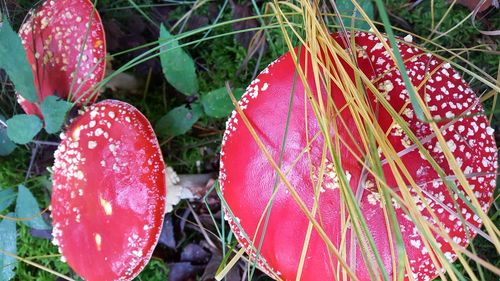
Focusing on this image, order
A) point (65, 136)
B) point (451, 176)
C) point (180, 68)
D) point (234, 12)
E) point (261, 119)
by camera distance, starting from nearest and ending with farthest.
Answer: point (451, 176) → point (261, 119) → point (65, 136) → point (180, 68) → point (234, 12)

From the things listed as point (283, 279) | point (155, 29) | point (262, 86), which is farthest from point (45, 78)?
point (283, 279)

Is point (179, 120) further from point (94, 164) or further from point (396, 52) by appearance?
point (396, 52)

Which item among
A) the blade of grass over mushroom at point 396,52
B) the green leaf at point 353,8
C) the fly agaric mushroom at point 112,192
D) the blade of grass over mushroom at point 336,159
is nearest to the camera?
the blade of grass over mushroom at point 396,52

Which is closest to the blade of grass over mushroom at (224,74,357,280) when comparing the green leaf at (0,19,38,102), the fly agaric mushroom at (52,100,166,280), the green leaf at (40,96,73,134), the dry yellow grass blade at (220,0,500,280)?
the dry yellow grass blade at (220,0,500,280)

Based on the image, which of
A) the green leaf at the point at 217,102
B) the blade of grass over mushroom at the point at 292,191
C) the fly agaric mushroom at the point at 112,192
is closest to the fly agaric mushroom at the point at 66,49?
the fly agaric mushroom at the point at 112,192

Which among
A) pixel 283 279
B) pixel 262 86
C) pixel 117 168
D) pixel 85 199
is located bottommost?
pixel 283 279

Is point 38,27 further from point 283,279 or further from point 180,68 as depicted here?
point 283,279

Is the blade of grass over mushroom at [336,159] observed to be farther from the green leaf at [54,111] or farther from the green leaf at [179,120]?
the green leaf at [54,111]
